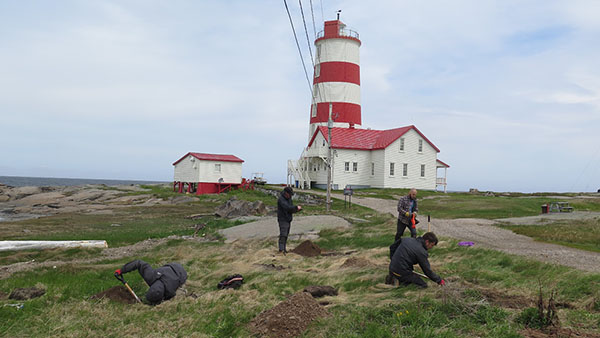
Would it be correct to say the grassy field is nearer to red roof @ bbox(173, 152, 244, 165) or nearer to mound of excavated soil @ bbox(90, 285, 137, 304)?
mound of excavated soil @ bbox(90, 285, 137, 304)

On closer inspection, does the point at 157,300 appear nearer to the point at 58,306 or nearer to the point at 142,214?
the point at 58,306

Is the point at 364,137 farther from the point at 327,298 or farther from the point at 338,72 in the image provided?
the point at 327,298

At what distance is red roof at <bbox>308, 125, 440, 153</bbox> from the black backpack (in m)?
36.3

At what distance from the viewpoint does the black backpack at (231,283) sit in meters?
10.2

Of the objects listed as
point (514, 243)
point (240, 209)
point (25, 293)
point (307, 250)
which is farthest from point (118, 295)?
point (240, 209)

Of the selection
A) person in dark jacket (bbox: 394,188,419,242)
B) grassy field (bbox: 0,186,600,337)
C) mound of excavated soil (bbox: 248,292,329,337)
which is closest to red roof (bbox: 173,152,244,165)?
grassy field (bbox: 0,186,600,337)

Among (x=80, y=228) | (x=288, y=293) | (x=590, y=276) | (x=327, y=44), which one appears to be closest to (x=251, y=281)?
(x=288, y=293)

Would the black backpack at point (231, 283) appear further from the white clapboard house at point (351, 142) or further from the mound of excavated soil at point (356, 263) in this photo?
the white clapboard house at point (351, 142)

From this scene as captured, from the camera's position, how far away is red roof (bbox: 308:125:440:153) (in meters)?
46.5

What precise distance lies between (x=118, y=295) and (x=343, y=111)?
41459 mm

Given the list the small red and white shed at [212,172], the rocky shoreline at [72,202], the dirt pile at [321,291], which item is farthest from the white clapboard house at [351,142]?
the dirt pile at [321,291]

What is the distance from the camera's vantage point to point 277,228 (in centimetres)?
1938

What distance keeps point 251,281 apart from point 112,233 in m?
12.8

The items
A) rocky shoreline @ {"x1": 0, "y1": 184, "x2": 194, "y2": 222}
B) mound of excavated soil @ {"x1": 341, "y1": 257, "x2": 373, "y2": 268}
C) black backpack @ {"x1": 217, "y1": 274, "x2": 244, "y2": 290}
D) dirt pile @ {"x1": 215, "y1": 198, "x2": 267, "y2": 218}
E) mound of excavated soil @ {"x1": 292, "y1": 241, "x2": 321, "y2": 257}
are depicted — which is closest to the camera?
black backpack @ {"x1": 217, "y1": 274, "x2": 244, "y2": 290}
